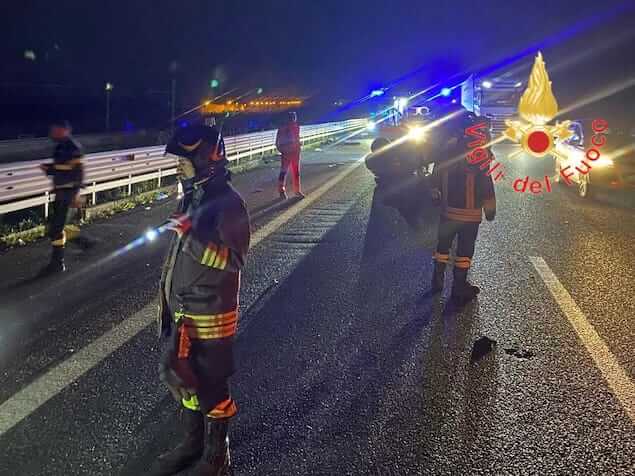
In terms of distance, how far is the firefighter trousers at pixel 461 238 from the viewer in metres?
6.29

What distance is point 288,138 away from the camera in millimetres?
12453

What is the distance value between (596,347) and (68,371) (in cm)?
402

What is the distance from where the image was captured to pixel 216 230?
2955mm

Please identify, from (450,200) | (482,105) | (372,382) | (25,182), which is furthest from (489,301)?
(482,105)

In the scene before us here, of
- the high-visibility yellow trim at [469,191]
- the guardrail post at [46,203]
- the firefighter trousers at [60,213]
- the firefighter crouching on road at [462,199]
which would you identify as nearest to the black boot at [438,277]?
the firefighter crouching on road at [462,199]

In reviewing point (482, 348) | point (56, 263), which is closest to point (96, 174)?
point (56, 263)

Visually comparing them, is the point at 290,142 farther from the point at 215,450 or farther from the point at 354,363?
the point at 215,450

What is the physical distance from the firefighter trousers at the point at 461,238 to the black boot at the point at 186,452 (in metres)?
3.62

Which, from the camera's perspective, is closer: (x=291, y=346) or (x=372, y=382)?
(x=372, y=382)

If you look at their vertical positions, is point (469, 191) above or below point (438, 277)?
above

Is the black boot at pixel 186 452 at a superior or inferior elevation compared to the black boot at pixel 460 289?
inferior

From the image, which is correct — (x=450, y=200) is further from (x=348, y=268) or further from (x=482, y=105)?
(x=482, y=105)

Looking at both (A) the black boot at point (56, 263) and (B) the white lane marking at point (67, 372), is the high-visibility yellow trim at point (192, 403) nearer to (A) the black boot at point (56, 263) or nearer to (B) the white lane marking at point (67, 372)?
(B) the white lane marking at point (67, 372)

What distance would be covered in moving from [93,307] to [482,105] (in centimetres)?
2772
